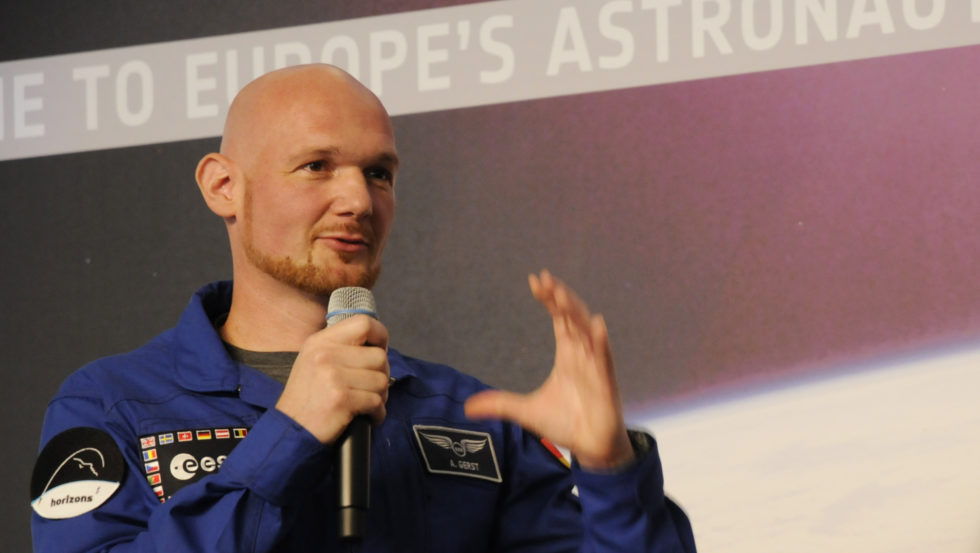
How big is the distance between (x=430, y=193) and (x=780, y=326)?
0.79m

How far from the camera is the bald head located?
1859 mm

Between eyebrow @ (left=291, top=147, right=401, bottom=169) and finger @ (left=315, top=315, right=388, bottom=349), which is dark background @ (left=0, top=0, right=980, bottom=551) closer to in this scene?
eyebrow @ (left=291, top=147, right=401, bottom=169)

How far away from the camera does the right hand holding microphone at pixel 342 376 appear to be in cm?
142

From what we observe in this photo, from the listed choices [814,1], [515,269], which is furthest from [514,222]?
[814,1]

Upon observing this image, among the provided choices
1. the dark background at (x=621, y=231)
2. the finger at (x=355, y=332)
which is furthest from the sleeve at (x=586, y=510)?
the dark background at (x=621, y=231)

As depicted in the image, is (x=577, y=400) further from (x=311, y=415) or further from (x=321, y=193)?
(x=321, y=193)

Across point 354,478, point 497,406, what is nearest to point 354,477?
point 354,478

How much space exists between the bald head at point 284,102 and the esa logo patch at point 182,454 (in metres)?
0.43

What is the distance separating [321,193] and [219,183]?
9.6 inches

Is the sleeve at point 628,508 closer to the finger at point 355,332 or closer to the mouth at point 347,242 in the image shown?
the finger at point 355,332

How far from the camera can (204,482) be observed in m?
1.49

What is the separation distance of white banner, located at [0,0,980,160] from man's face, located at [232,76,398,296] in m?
0.95

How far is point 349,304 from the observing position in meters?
1.58

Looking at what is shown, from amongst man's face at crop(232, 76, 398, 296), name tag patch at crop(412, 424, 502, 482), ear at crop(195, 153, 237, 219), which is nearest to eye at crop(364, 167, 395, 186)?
man's face at crop(232, 76, 398, 296)
